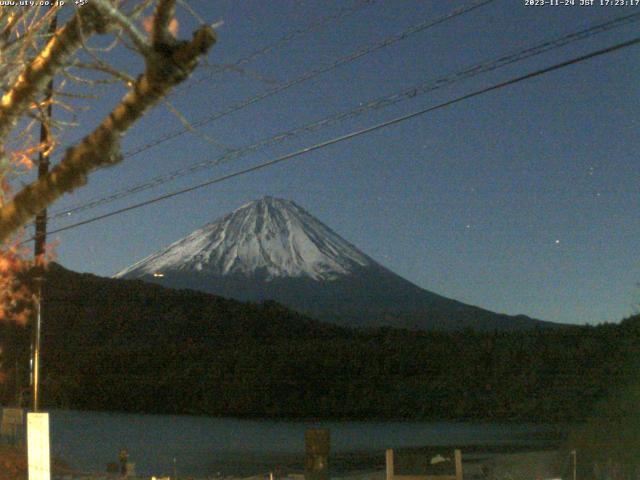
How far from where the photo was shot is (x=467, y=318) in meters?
158

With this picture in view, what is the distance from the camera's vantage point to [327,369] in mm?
59812

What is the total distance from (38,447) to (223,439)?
90.5 ft

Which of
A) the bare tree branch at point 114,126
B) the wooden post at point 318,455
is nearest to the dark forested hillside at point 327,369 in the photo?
the wooden post at point 318,455

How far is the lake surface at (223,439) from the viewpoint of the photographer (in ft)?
90.2

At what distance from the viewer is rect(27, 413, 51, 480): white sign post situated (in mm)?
11000

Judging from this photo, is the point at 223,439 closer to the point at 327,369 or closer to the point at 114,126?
the point at 327,369

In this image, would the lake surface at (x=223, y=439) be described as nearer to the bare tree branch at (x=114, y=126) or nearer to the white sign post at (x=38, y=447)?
the white sign post at (x=38, y=447)

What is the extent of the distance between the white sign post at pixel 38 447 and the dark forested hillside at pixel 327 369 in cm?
3231

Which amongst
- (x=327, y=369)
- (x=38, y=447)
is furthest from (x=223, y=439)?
(x=38, y=447)

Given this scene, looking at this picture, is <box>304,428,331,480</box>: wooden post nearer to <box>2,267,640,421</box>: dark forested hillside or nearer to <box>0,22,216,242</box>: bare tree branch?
<box>0,22,216,242</box>: bare tree branch

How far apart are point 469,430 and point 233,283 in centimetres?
13603

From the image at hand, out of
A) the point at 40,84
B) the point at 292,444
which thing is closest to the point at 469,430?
the point at 292,444

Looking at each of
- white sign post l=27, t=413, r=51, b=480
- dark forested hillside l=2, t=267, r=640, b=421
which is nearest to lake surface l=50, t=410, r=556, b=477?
dark forested hillside l=2, t=267, r=640, b=421

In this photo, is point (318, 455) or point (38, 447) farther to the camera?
point (318, 455)
